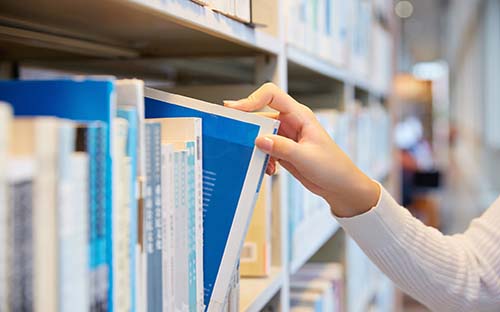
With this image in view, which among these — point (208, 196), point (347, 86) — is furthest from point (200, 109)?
point (347, 86)

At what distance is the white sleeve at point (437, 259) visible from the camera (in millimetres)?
1267

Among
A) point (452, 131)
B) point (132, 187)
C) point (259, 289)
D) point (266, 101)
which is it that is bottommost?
point (259, 289)

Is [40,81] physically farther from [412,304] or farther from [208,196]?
[412,304]

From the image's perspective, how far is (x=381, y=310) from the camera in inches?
133

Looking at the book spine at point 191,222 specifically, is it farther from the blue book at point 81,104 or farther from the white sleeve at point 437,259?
the white sleeve at point 437,259

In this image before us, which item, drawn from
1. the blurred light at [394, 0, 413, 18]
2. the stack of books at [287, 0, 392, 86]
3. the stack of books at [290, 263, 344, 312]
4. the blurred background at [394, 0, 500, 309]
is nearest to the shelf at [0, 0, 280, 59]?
the stack of books at [287, 0, 392, 86]

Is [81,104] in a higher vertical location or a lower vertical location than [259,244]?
higher

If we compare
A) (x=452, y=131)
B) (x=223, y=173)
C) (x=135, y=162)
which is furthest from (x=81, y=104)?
(x=452, y=131)

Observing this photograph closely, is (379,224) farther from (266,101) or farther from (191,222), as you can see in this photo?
(191,222)

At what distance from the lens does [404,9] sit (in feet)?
43.7

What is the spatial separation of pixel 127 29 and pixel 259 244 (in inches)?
19.7

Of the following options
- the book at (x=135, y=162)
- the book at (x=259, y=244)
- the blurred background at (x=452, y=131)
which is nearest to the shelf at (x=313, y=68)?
the book at (x=259, y=244)

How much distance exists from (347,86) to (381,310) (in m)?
1.52

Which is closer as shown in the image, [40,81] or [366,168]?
[40,81]
